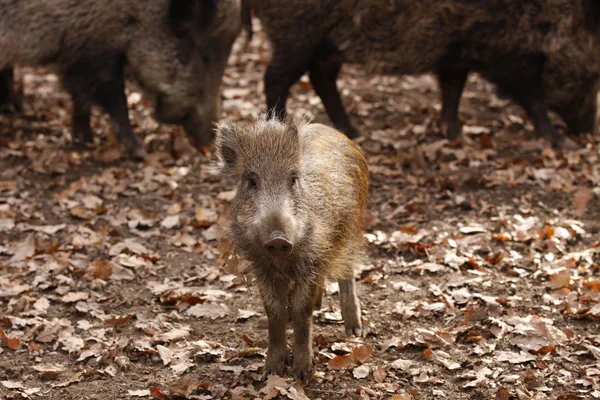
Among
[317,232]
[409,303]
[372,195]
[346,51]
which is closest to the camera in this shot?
A: [317,232]

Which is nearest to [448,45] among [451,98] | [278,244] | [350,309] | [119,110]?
[451,98]

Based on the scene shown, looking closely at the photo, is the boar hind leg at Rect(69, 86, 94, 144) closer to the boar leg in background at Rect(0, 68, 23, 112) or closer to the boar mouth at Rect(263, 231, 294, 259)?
the boar leg in background at Rect(0, 68, 23, 112)

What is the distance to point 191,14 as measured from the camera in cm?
847

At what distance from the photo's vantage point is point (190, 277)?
19.6 feet

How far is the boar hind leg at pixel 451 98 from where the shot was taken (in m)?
8.47

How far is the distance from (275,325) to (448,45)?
4.43m

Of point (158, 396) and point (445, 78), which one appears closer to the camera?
point (158, 396)

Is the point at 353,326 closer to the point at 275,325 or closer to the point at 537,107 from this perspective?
the point at 275,325

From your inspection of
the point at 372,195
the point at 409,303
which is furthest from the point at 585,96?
the point at 409,303

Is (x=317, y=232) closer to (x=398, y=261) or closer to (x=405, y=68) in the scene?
(x=398, y=261)

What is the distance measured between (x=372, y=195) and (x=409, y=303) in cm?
202

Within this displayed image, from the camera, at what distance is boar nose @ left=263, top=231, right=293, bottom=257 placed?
375 centimetres

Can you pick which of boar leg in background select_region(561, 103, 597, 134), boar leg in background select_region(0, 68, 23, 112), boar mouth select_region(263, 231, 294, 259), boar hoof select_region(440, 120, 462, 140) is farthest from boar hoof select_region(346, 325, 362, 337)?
boar leg in background select_region(0, 68, 23, 112)

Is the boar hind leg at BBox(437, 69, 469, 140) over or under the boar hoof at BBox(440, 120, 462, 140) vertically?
over
